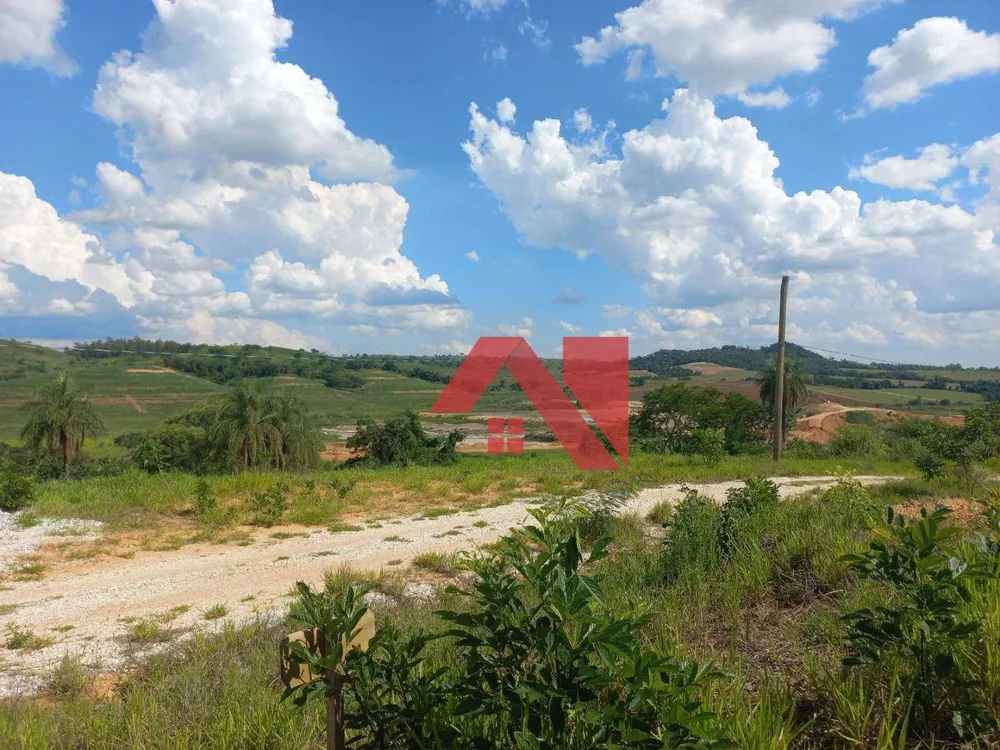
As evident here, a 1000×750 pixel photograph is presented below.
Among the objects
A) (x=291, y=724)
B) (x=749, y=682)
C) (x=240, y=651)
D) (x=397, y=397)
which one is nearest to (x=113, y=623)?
(x=240, y=651)

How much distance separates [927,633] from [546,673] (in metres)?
1.49

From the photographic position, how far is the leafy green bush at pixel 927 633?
7.01 feet

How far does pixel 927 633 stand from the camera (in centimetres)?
215

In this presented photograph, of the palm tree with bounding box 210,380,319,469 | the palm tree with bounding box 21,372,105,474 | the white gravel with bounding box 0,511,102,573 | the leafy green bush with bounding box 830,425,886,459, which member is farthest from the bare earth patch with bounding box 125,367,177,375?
the leafy green bush with bounding box 830,425,886,459

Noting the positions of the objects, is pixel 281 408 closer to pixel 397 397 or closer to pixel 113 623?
pixel 113 623

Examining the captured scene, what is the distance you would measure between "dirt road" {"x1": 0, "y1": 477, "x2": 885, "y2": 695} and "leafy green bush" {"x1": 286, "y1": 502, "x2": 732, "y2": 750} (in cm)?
369

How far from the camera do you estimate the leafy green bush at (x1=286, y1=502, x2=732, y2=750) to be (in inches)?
64.7

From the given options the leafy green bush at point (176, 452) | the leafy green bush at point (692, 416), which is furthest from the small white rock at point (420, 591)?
the leafy green bush at point (692, 416)

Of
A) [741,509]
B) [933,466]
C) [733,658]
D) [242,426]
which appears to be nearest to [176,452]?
[242,426]

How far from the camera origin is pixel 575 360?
62.4 ft

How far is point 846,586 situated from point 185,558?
886cm

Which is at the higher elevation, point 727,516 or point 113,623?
point 727,516

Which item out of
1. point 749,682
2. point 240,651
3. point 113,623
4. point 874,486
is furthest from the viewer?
point 874,486

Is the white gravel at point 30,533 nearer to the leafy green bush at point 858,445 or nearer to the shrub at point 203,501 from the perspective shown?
the shrub at point 203,501
